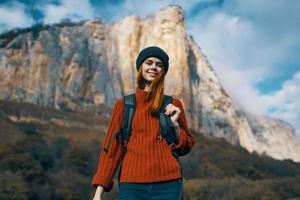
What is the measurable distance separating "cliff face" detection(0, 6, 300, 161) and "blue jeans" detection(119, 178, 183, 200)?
76.8 m

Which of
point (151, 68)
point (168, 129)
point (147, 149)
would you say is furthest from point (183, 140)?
point (151, 68)

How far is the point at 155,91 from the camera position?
330cm

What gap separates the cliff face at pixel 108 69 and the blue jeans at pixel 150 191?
252ft

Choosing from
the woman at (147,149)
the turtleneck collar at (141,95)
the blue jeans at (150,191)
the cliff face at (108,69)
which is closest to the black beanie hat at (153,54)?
the woman at (147,149)

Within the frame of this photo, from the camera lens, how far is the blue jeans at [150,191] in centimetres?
298

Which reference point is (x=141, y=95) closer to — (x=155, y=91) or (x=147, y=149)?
(x=155, y=91)

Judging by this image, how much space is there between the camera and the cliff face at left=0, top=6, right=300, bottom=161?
80.8 metres

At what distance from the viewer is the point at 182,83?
8656 centimetres

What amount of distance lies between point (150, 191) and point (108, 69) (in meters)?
84.2

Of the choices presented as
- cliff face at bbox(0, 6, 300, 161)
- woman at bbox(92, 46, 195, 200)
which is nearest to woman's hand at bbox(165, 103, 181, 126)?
woman at bbox(92, 46, 195, 200)

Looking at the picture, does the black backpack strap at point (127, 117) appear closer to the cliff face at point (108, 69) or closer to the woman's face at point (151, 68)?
the woman's face at point (151, 68)

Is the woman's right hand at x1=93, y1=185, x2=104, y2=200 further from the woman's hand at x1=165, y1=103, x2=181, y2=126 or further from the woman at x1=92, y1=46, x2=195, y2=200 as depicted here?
the woman's hand at x1=165, y1=103, x2=181, y2=126

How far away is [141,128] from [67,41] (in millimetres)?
84932

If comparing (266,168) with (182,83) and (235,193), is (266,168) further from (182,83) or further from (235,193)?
(182,83)
